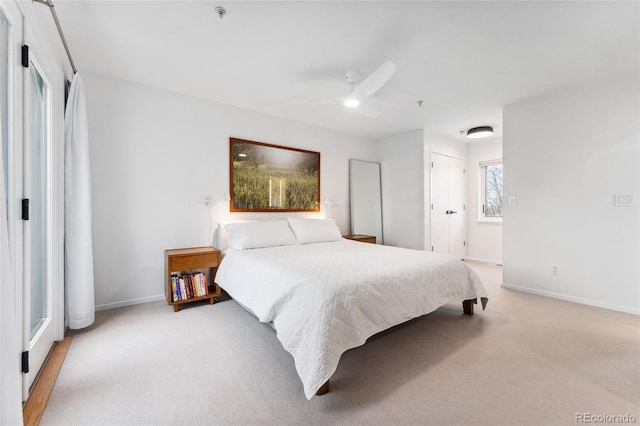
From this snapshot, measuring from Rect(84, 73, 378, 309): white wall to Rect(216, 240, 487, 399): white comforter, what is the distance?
92cm

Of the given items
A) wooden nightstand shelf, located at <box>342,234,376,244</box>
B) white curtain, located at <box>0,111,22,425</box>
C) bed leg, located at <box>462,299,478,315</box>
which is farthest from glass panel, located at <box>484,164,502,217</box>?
white curtain, located at <box>0,111,22,425</box>

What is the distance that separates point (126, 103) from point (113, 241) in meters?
1.48

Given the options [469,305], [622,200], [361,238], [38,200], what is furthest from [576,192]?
[38,200]

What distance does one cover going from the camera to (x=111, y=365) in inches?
71.1

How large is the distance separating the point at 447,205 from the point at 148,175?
15.4ft

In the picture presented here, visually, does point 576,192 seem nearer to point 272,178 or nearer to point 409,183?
Result: point 409,183

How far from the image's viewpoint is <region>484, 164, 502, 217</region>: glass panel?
5.09 metres

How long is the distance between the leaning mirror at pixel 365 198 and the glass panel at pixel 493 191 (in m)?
2.12

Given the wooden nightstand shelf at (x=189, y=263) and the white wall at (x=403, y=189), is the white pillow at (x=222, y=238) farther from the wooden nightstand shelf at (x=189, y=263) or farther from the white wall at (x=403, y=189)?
the white wall at (x=403, y=189)

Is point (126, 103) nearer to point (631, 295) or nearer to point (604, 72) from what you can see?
point (604, 72)

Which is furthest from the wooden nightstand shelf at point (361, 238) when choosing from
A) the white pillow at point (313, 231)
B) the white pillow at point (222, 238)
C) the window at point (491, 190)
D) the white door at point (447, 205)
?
the window at point (491, 190)

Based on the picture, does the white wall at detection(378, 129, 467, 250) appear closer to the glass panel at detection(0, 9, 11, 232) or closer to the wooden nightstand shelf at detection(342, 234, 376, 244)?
the wooden nightstand shelf at detection(342, 234, 376, 244)

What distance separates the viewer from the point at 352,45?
220cm

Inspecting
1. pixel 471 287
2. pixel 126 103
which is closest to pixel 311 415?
pixel 471 287
